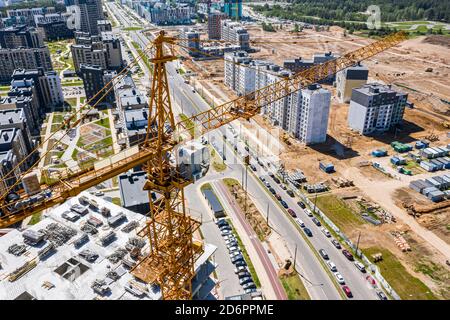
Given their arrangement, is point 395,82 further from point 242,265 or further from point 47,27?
point 47,27

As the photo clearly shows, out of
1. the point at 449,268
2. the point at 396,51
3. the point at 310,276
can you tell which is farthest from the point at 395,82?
the point at 310,276

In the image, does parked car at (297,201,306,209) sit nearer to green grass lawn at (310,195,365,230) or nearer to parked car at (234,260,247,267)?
green grass lawn at (310,195,365,230)

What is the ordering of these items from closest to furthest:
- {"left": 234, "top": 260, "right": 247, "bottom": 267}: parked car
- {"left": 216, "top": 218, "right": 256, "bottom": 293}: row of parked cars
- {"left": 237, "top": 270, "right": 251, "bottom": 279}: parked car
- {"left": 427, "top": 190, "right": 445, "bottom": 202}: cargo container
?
{"left": 216, "top": 218, "right": 256, "bottom": 293}: row of parked cars
{"left": 237, "top": 270, "right": 251, "bottom": 279}: parked car
{"left": 234, "top": 260, "right": 247, "bottom": 267}: parked car
{"left": 427, "top": 190, "right": 445, "bottom": 202}: cargo container

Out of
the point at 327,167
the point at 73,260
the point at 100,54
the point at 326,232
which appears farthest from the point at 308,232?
the point at 100,54

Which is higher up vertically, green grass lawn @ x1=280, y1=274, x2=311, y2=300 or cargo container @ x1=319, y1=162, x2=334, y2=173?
cargo container @ x1=319, y1=162, x2=334, y2=173

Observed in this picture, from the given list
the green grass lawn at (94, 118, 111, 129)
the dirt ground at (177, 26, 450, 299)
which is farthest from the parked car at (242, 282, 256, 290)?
the green grass lawn at (94, 118, 111, 129)

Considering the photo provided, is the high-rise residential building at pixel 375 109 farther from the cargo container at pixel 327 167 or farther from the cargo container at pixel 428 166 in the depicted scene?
the cargo container at pixel 327 167

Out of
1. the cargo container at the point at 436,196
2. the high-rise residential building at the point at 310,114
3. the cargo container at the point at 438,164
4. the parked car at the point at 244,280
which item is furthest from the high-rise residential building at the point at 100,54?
the cargo container at the point at 436,196
